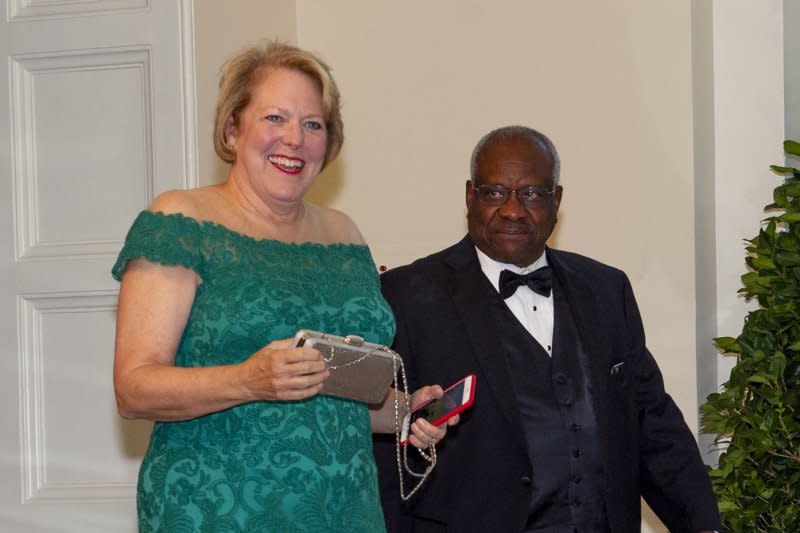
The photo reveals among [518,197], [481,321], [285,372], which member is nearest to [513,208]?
[518,197]

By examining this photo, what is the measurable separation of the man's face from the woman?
1.87 ft

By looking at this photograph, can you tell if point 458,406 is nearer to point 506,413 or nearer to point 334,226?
point 506,413

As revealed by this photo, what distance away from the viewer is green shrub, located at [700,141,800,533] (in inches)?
170

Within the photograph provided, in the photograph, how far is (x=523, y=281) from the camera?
346 centimetres

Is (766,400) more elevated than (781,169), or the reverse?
(781,169)

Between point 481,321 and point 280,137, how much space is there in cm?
82

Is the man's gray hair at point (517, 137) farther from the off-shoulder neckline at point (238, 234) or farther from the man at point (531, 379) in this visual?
the off-shoulder neckline at point (238, 234)

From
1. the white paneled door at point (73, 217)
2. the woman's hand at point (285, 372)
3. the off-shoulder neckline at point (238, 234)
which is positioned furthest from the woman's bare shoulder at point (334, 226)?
the white paneled door at point (73, 217)

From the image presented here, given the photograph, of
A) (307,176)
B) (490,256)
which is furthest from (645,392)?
(307,176)

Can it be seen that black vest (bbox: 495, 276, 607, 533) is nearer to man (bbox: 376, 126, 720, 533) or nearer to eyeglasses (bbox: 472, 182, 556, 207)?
man (bbox: 376, 126, 720, 533)

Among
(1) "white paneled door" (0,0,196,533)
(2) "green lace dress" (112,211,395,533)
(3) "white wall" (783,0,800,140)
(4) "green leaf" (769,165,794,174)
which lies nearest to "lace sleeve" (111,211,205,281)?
(2) "green lace dress" (112,211,395,533)

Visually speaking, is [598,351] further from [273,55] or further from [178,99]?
[178,99]

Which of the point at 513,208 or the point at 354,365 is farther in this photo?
the point at 513,208

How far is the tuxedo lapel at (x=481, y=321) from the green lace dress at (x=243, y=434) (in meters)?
0.58
